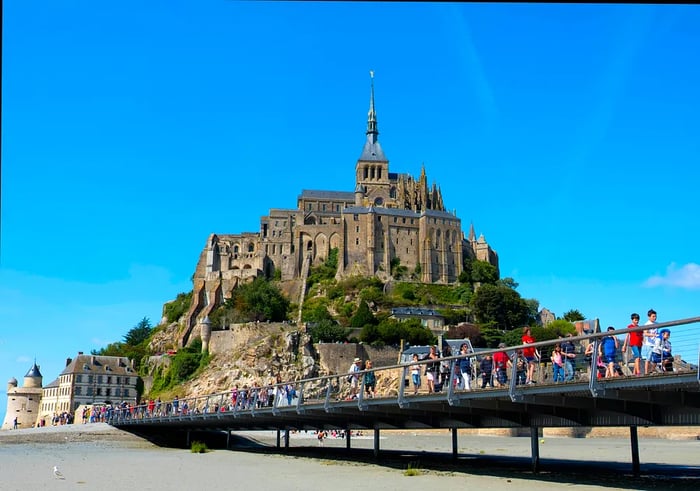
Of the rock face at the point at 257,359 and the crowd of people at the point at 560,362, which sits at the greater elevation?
the rock face at the point at 257,359

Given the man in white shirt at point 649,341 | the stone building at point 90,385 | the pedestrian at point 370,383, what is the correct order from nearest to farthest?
the man in white shirt at point 649,341 → the pedestrian at point 370,383 → the stone building at point 90,385

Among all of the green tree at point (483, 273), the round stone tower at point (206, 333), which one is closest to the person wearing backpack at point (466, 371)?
the round stone tower at point (206, 333)

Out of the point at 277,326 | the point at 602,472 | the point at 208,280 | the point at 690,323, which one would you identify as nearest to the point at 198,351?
the point at 277,326

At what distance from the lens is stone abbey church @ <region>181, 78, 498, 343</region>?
106750 millimetres

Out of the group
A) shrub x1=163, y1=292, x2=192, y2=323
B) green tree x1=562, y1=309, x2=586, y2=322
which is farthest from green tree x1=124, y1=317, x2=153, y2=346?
green tree x1=562, y1=309, x2=586, y2=322

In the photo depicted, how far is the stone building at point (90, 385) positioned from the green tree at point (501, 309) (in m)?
42.5

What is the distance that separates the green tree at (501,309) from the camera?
91681mm

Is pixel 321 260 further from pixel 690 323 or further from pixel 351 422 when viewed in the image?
pixel 690 323

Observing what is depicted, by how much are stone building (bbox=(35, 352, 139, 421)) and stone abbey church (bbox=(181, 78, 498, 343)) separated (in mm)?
13279

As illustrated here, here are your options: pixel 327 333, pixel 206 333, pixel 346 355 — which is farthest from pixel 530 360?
pixel 206 333

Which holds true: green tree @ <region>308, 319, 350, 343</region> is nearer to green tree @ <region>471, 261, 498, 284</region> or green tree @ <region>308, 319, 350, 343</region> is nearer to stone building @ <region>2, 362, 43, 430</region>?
green tree @ <region>471, 261, 498, 284</region>

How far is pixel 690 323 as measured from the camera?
12.7 m

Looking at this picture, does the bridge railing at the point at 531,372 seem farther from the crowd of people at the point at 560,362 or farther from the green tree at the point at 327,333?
the green tree at the point at 327,333

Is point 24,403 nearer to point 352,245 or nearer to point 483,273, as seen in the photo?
point 352,245
